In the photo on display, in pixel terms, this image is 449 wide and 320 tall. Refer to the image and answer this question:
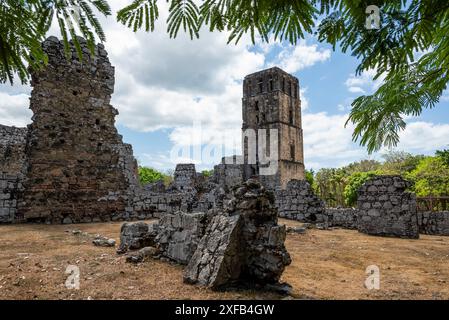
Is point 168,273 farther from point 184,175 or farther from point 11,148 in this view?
point 11,148

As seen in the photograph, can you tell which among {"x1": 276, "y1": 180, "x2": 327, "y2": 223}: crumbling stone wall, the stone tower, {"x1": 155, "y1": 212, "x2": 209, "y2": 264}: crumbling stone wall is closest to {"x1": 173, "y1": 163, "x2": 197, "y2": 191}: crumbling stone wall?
{"x1": 276, "y1": 180, "x2": 327, "y2": 223}: crumbling stone wall

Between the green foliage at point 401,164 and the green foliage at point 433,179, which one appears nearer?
the green foliage at point 433,179

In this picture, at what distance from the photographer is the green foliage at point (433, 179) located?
1862 centimetres

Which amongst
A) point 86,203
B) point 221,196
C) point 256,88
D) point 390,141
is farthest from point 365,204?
point 256,88

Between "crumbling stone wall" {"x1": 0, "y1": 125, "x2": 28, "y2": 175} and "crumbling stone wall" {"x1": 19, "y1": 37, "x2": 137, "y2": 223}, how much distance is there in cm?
975

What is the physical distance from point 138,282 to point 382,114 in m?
3.67

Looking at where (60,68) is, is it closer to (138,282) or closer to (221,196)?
(221,196)

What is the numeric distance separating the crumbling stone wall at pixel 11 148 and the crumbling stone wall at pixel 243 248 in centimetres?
1879

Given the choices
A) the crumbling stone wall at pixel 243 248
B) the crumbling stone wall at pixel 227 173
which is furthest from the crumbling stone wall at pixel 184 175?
the crumbling stone wall at pixel 243 248

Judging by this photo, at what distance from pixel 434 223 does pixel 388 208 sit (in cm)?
352

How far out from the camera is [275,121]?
39.9 metres

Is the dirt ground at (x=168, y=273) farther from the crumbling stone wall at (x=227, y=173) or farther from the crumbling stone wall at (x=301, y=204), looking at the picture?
the crumbling stone wall at (x=227, y=173)

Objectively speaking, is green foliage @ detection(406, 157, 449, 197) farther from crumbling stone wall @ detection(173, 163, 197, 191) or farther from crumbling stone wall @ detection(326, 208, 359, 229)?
crumbling stone wall @ detection(173, 163, 197, 191)

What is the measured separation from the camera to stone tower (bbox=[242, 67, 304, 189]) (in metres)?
38.9
